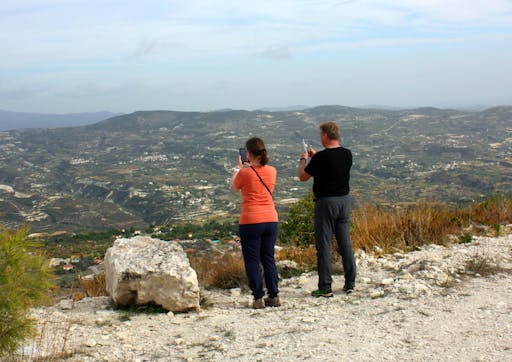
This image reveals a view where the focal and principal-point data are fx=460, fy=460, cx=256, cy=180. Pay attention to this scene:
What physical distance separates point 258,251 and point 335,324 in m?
1.15

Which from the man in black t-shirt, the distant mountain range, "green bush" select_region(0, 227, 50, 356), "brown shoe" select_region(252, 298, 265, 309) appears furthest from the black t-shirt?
the distant mountain range

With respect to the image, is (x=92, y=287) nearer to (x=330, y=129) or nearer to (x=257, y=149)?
(x=257, y=149)

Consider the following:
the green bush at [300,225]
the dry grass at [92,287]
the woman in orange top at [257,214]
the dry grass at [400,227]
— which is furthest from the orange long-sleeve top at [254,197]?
the green bush at [300,225]

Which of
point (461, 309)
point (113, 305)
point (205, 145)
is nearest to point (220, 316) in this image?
point (113, 305)

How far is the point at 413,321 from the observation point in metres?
3.99

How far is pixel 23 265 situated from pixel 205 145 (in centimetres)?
12250

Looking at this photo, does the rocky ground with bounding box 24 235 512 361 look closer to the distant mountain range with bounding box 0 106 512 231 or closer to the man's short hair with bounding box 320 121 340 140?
the man's short hair with bounding box 320 121 340 140

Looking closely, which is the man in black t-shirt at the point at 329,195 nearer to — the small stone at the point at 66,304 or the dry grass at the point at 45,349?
the dry grass at the point at 45,349

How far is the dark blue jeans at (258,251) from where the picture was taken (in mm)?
4777

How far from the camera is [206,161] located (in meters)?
108

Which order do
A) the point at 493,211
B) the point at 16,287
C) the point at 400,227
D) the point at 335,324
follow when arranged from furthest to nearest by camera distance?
the point at 493,211 < the point at 400,227 < the point at 335,324 < the point at 16,287

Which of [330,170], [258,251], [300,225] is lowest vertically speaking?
[300,225]

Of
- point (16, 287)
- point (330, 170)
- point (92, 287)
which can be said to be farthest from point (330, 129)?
point (92, 287)

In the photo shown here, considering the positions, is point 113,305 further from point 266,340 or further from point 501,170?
point 501,170
